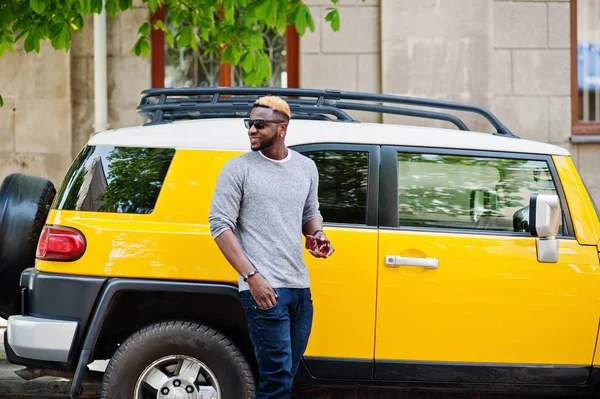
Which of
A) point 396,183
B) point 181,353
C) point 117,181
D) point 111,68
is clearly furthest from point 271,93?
point 111,68

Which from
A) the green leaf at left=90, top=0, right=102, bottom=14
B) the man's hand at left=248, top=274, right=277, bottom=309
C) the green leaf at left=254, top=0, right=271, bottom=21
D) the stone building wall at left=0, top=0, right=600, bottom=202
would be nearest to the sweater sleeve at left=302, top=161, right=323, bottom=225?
the man's hand at left=248, top=274, right=277, bottom=309

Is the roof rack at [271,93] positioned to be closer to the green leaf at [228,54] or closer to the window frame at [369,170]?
the window frame at [369,170]

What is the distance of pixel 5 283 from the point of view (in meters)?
5.07

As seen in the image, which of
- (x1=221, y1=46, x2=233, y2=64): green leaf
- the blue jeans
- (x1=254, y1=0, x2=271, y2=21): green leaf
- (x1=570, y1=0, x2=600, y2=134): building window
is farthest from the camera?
(x1=570, y1=0, x2=600, y2=134): building window

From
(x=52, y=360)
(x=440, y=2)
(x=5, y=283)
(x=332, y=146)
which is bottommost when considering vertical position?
(x=52, y=360)

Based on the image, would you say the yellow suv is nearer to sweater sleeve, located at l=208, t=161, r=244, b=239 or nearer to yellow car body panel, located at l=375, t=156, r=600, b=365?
yellow car body panel, located at l=375, t=156, r=600, b=365

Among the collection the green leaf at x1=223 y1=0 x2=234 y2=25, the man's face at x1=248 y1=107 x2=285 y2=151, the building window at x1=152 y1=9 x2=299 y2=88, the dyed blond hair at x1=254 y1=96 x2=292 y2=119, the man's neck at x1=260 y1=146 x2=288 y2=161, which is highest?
the building window at x1=152 y1=9 x2=299 y2=88

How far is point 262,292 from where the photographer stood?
387 cm

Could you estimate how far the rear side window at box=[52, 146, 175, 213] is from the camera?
4.68m

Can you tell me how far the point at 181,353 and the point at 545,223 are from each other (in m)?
1.96

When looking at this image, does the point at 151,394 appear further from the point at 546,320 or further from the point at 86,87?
the point at 86,87

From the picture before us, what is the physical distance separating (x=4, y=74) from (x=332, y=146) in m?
7.08

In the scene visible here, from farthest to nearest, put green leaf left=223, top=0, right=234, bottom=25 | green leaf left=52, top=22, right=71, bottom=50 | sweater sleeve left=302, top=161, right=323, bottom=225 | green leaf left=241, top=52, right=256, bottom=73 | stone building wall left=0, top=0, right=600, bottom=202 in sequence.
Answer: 1. stone building wall left=0, top=0, right=600, bottom=202
2. green leaf left=241, top=52, right=256, bottom=73
3. green leaf left=52, top=22, right=71, bottom=50
4. green leaf left=223, top=0, right=234, bottom=25
5. sweater sleeve left=302, top=161, right=323, bottom=225

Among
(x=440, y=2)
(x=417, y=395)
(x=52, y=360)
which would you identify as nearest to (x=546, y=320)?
(x=417, y=395)
